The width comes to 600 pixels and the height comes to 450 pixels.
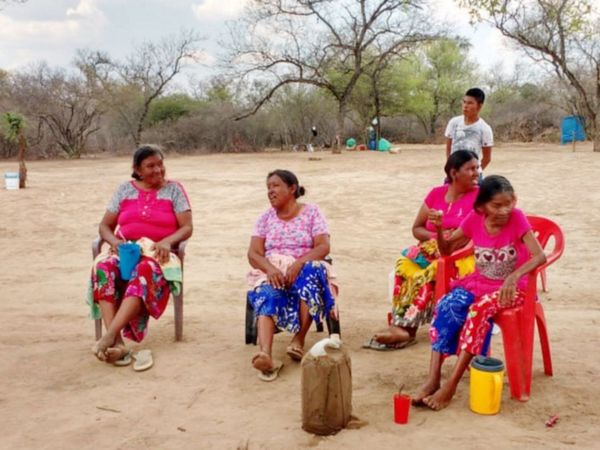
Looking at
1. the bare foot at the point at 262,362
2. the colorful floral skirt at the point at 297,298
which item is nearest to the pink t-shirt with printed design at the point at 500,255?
the colorful floral skirt at the point at 297,298

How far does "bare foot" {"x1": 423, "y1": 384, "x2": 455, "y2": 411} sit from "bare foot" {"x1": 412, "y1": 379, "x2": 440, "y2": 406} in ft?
0.10

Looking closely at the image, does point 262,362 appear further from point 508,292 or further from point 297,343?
point 508,292

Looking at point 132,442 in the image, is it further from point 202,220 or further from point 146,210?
point 202,220

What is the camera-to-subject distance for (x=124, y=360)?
12.4 ft

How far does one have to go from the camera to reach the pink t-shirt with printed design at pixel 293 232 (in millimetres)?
4012

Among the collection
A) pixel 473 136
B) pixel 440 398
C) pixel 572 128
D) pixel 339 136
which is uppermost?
pixel 572 128

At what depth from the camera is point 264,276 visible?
3.91 meters

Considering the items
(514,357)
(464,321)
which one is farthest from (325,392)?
(514,357)

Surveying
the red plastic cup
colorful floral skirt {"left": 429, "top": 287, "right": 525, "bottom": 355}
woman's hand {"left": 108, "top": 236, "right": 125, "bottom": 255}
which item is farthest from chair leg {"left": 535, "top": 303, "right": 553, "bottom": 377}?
woman's hand {"left": 108, "top": 236, "right": 125, "bottom": 255}

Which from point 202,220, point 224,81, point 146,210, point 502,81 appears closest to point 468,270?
point 146,210

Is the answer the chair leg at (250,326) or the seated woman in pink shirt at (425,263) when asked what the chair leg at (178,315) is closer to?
the chair leg at (250,326)

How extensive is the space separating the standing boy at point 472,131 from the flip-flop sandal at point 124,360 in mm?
3232

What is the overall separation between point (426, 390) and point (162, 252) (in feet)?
6.22

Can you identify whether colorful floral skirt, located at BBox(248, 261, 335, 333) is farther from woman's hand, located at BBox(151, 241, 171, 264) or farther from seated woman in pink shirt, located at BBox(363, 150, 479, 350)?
woman's hand, located at BBox(151, 241, 171, 264)
